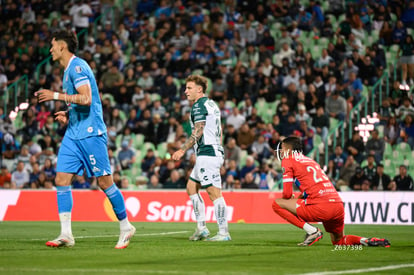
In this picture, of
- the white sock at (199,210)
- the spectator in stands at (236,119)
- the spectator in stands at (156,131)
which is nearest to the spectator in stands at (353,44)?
the spectator in stands at (236,119)

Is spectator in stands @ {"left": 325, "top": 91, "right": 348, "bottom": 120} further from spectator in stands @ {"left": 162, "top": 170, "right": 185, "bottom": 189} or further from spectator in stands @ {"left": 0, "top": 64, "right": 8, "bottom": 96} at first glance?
spectator in stands @ {"left": 0, "top": 64, "right": 8, "bottom": 96}

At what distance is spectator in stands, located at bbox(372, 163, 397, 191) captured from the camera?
20.9m

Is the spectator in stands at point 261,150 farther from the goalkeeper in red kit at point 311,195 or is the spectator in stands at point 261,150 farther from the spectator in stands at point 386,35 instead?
the goalkeeper in red kit at point 311,195

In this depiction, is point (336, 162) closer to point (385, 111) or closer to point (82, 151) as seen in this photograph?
point (385, 111)

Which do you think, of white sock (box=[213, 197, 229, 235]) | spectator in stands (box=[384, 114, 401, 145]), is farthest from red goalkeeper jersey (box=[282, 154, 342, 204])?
spectator in stands (box=[384, 114, 401, 145])

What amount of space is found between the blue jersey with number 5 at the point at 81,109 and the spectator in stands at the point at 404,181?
1230 cm

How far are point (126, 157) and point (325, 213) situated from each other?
14.3 meters

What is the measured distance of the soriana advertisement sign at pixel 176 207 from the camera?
63.7 ft

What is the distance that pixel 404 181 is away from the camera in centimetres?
2077

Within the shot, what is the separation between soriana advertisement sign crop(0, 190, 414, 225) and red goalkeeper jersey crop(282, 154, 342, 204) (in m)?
9.28

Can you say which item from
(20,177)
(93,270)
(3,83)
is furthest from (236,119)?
(93,270)

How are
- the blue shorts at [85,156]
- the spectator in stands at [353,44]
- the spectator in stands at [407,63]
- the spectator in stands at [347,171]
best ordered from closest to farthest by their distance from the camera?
1. the blue shorts at [85,156]
2. the spectator in stands at [347,171]
3. the spectator in stands at [407,63]
4. the spectator in stands at [353,44]

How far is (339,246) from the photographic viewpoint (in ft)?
34.4

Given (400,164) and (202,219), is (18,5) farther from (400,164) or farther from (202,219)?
(202,219)
